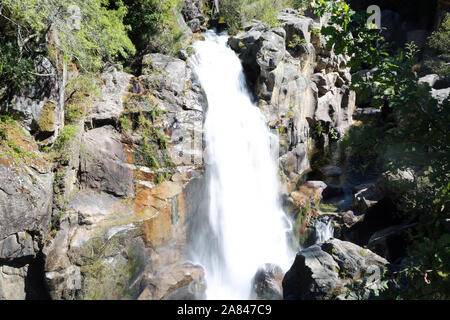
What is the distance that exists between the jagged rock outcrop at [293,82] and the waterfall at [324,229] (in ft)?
8.43

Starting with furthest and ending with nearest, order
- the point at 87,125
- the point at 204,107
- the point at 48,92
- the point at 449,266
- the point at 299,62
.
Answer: the point at 299,62, the point at 204,107, the point at 87,125, the point at 48,92, the point at 449,266

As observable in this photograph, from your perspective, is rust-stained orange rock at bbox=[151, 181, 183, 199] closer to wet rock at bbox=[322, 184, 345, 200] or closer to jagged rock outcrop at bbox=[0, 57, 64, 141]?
jagged rock outcrop at bbox=[0, 57, 64, 141]

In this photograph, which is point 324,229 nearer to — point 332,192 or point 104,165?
point 332,192

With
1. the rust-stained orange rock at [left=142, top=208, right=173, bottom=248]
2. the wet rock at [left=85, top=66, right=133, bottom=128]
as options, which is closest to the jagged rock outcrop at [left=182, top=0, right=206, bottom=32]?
the wet rock at [left=85, top=66, right=133, bottom=128]

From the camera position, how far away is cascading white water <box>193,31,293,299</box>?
8320 millimetres

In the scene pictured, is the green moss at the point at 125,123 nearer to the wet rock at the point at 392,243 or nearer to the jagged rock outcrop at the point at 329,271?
the jagged rock outcrop at the point at 329,271

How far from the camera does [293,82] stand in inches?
516

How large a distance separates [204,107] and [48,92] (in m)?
4.59

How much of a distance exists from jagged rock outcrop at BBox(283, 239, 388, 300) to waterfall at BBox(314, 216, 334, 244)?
2.70 metres

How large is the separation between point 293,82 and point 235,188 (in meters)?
5.84

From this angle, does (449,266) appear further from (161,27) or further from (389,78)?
(161,27)

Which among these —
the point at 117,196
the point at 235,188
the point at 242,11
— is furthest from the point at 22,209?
the point at 242,11

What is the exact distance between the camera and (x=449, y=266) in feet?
9.03

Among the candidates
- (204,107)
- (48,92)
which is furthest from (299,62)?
(48,92)
